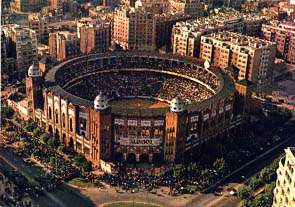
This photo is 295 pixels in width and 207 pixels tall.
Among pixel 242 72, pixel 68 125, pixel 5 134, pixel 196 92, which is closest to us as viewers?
pixel 68 125

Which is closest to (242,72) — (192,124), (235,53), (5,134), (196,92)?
(235,53)

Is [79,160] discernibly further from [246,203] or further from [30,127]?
[246,203]

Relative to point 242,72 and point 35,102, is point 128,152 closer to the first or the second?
point 35,102

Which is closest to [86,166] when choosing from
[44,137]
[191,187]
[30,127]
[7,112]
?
[44,137]

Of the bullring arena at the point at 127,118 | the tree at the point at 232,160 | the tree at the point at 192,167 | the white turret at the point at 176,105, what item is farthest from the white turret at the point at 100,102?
the tree at the point at 232,160

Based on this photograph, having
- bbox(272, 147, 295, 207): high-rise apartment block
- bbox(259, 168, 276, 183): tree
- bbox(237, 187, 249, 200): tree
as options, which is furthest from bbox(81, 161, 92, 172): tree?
bbox(272, 147, 295, 207): high-rise apartment block

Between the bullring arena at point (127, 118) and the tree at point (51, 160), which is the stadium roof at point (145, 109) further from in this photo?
the tree at point (51, 160)

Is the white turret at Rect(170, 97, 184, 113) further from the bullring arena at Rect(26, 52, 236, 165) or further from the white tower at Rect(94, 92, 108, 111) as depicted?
the white tower at Rect(94, 92, 108, 111)
